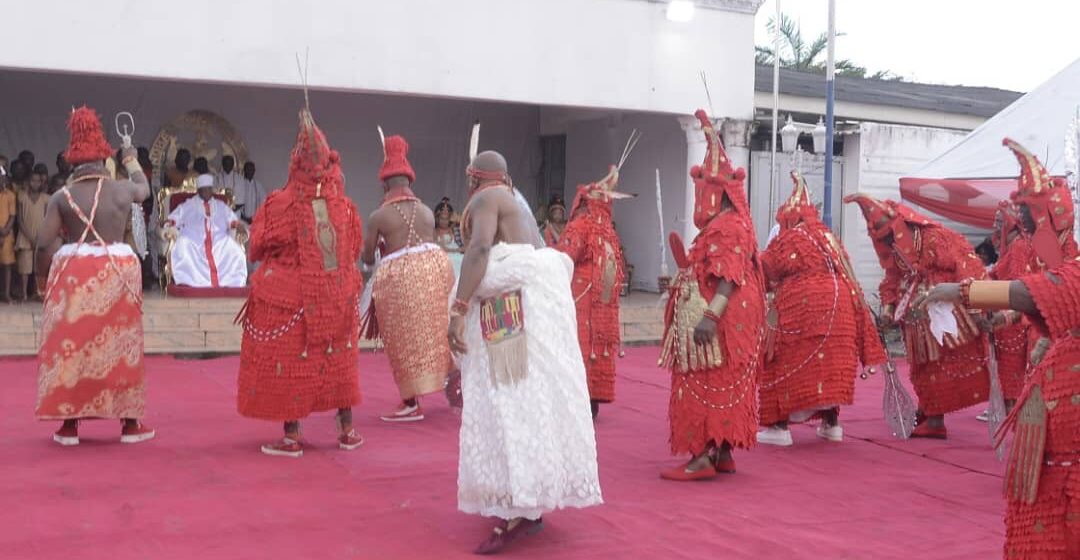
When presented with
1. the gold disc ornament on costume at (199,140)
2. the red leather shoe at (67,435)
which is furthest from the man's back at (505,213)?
the gold disc ornament on costume at (199,140)

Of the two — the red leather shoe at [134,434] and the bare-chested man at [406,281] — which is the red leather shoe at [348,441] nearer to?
the bare-chested man at [406,281]

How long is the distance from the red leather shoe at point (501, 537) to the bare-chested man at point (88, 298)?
2906mm

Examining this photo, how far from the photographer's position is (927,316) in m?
7.19

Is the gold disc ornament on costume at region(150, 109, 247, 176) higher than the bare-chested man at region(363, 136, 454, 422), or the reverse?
the gold disc ornament on costume at region(150, 109, 247, 176)

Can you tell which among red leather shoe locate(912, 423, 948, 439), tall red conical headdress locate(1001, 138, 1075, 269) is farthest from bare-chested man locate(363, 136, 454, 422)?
tall red conical headdress locate(1001, 138, 1075, 269)

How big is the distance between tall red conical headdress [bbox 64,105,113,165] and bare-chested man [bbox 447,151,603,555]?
9.56 ft

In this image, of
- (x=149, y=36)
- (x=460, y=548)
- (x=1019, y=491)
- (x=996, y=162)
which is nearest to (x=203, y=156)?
(x=149, y=36)

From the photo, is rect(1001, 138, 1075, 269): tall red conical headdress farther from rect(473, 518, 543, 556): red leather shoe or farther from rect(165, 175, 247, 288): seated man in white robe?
rect(165, 175, 247, 288): seated man in white robe

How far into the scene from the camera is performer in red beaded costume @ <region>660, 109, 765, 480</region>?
5926 mm

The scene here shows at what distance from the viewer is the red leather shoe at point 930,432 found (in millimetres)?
7535

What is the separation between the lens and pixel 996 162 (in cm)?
1441

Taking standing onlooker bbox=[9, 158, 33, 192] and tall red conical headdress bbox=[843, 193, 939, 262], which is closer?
tall red conical headdress bbox=[843, 193, 939, 262]

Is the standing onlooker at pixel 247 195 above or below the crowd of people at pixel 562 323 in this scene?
above

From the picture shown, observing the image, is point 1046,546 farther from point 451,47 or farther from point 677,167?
point 677,167
